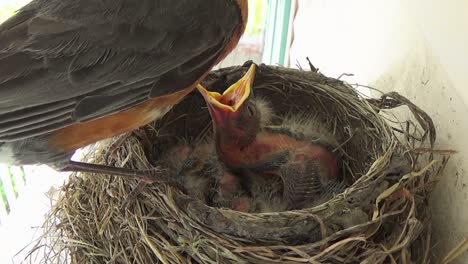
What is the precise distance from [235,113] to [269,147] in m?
0.14

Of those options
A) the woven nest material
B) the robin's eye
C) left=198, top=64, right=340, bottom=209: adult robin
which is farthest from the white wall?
the robin's eye

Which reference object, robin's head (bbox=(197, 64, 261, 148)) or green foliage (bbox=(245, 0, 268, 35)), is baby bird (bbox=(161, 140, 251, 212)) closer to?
robin's head (bbox=(197, 64, 261, 148))

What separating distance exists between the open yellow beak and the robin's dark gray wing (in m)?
0.13

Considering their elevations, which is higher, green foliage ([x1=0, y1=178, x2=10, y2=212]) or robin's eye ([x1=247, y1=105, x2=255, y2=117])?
robin's eye ([x1=247, y1=105, x2=255, y2=117])

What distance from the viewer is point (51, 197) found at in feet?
5.81

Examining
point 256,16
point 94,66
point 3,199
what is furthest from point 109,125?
point 256,16

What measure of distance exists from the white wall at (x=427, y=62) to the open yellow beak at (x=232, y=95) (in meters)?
0.38

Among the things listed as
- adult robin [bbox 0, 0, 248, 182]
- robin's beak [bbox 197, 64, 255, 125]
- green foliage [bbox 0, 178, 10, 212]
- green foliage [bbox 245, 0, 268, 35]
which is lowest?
green foliage [bbox 0, 178, 10, 212]

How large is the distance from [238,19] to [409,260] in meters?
0.67

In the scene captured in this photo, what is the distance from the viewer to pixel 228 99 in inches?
66.2

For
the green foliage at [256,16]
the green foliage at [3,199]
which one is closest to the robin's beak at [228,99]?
the green foliage at [3,199]

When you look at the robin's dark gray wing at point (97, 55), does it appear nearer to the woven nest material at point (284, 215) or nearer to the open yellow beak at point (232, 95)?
the open yellow beak at point (232, 95)

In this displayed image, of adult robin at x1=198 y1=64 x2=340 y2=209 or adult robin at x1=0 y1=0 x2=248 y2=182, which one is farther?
adult robin at x1=198 y1=64 x2=340 y2=209

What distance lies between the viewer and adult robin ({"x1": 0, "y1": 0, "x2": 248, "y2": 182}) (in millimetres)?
1368
